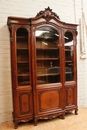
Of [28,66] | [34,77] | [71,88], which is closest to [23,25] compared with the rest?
[28,66]

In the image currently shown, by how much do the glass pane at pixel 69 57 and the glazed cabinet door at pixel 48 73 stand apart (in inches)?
9.0

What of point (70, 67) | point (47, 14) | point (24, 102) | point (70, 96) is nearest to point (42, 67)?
point (70, 67)

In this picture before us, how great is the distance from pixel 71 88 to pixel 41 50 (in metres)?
1.10

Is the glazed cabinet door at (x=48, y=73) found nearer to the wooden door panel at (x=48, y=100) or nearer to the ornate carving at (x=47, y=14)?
the wooden door panel at (x=48, y=100)

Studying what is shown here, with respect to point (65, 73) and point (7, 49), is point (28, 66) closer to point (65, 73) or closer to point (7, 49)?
point (7, 49)

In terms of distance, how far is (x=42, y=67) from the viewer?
2812mm

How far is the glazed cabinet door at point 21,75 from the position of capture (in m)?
2.49

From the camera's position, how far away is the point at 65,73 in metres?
2.88

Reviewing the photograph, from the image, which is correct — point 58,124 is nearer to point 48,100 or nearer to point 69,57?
point 48,100

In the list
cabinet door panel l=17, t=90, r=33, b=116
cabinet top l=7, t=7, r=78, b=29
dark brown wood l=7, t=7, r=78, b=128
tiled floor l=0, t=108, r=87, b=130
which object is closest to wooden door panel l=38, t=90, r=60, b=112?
dark brown wood l=7, t=7, r=78, b=128

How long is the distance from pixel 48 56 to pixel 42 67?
11.2 inches

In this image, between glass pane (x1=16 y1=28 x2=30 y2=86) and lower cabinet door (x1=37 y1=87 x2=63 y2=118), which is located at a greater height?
glass pane (x1=16 y1=28 x2=30 y2=86)

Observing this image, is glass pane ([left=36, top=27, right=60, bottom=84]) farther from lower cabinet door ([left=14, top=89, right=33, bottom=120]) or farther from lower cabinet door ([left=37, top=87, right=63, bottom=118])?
lower cabinet door ([left=14, top=89, right=33, bottom=120])

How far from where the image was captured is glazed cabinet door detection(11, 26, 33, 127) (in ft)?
8.16
